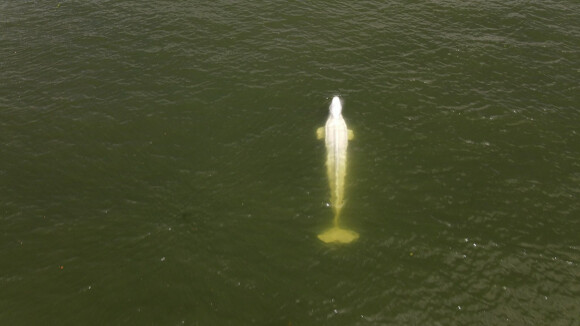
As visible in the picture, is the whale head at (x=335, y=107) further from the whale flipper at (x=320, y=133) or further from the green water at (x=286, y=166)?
the whale flipper at (x=320, y=133)

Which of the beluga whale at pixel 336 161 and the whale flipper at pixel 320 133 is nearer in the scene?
the beluga whale at pixel 336 161

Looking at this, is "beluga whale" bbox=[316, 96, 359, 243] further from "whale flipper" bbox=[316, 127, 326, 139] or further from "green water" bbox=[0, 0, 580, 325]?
"green water" bbox=[0, 0, 580, 325]

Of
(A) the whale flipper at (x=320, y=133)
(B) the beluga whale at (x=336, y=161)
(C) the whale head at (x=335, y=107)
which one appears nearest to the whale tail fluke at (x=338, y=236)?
(B) the beluga whale at (x=336, y=161)

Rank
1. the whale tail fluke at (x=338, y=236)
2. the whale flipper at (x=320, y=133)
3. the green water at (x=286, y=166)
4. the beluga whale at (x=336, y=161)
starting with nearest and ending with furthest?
1. the green water at (x=286, y=166)
2. the whale tail fluke at (x=338, y=236)
3. the beluga whale at (x=336, y=161)
4. the whale flipper at (x=320, y=133)

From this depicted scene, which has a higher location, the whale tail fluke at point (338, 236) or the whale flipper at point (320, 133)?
the whale flipper at point (320, 133)

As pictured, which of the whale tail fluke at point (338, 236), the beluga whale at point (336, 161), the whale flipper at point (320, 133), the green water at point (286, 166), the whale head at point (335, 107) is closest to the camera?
the green water at point (286, 166)

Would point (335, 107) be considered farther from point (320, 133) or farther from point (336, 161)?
point (336, 161)

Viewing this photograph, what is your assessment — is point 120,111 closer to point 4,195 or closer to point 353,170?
point 4,195

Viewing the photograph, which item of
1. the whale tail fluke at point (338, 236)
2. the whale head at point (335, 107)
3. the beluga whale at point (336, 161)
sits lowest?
the whale tail fluke at point (338, 236)
